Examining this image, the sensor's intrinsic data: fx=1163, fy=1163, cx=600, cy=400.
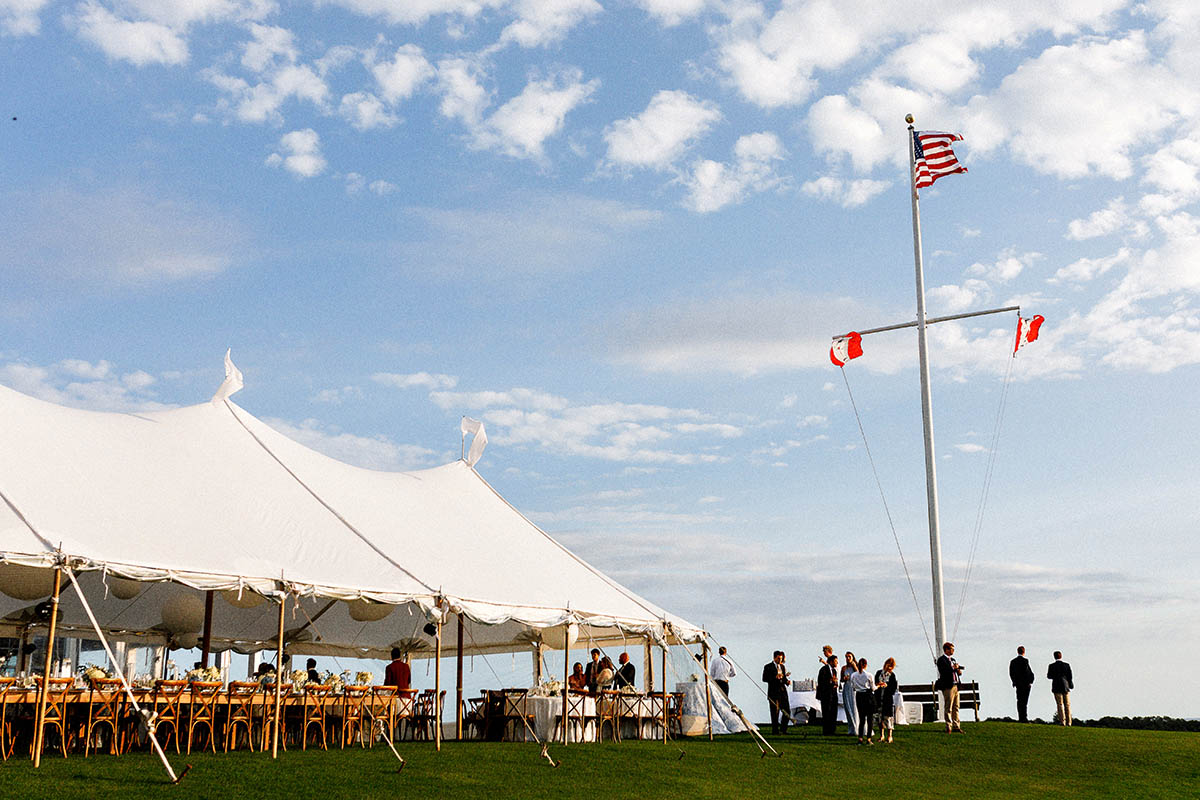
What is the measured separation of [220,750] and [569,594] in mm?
5309

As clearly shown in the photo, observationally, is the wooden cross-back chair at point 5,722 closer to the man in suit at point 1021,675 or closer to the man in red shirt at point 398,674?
the man in red shirt at point 398,674

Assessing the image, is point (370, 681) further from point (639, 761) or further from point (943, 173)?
point (943, 173)

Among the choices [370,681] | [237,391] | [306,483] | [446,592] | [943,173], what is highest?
[943,173]

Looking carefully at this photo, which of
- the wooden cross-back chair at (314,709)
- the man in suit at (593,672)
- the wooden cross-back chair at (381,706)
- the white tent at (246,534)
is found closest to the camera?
the white tent at (246,534)

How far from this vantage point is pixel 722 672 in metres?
20.9

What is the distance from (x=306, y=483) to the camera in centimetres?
1647

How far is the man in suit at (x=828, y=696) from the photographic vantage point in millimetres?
18312

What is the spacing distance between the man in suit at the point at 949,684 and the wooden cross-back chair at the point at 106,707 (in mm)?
12260

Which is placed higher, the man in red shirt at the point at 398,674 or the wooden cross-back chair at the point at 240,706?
the man in red shirt at the point at 398,674

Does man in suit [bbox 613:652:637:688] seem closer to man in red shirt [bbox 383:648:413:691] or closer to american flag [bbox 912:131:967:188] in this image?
man in red shirt [bbox 383:648:413:691]

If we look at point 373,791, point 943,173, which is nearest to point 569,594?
point 373,791

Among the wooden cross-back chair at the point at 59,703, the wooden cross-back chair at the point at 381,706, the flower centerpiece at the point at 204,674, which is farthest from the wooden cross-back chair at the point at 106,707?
the wooden cross-back chair at the point at 381,706

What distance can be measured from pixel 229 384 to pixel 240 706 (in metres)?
5.12

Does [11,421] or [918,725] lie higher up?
[11,421]
